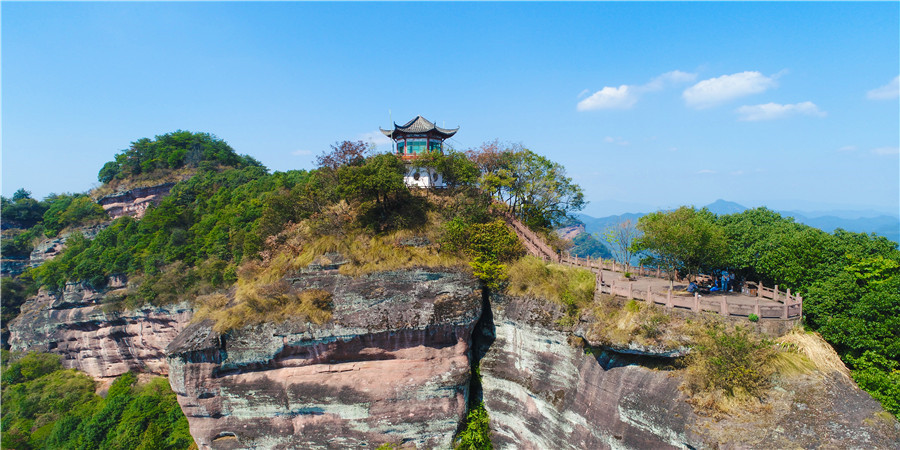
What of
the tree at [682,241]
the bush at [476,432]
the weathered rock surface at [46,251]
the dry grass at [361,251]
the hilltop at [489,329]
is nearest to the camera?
the hilltop at [489,329]

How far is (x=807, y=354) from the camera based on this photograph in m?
12.8

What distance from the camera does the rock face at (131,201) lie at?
4616 cm

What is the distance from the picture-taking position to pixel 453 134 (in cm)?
2822

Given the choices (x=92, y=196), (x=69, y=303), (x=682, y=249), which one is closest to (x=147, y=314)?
(x=69, y=303)

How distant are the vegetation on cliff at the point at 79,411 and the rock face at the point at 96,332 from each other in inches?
47.5

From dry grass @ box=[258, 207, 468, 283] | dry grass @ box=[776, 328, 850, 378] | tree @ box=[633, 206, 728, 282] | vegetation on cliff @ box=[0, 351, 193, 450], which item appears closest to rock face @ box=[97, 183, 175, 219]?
vegetation on cliff @ box=[0, 351, 193, 450]

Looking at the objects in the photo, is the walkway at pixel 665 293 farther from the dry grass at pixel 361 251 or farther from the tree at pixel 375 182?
the tree at pixel 375 182

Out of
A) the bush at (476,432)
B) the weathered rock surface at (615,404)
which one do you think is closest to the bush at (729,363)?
the weathered rock surface at (615,404)

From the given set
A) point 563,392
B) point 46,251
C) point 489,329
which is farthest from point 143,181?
point 563,392

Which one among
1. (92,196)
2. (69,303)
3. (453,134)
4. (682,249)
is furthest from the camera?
(92,196)

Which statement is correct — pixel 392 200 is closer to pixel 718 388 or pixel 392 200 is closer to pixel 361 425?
pixel 361 425

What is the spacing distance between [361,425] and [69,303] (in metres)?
34.5

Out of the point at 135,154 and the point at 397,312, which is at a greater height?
the point at 135,154

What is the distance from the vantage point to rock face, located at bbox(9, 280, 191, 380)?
32.5 m
